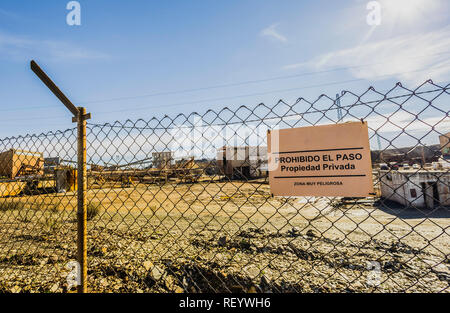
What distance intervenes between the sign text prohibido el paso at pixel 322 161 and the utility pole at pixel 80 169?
166 cm

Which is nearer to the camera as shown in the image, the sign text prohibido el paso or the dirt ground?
the sign text prohibido el paso

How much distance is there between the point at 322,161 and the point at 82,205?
2054mm

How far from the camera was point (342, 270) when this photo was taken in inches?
112

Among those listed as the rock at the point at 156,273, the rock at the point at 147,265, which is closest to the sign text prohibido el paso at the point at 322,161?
the rock at the point at 156,273

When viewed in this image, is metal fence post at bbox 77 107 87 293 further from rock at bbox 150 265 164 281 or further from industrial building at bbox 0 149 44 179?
industrial building at bbox 0 149 44 179

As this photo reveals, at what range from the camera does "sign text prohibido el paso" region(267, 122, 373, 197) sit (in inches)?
60.8

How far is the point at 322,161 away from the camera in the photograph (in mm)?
1607

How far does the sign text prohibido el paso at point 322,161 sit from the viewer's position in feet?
5.07

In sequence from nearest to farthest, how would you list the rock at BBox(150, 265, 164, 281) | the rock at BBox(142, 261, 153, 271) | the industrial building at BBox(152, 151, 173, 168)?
the rock at BBox(150, 265, 164, 281)
the rock at BBox(142, 261, 153, 271)
the industrial building at BBox(152, 151, 173, 168)

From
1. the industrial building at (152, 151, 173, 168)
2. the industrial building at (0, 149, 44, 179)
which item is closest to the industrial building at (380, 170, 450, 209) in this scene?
the industrial building at (152, 151, 173, 168)

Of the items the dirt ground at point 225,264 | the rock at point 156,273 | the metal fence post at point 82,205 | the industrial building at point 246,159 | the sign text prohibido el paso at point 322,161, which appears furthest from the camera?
the rock at point 156,273

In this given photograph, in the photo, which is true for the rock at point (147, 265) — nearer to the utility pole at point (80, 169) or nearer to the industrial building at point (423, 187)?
the utility pole at point (80, 169)

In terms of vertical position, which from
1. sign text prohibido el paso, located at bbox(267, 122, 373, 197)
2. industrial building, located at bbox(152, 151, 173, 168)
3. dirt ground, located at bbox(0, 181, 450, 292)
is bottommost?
dirt ground, located at bbox(0, 181, 450, 292)
